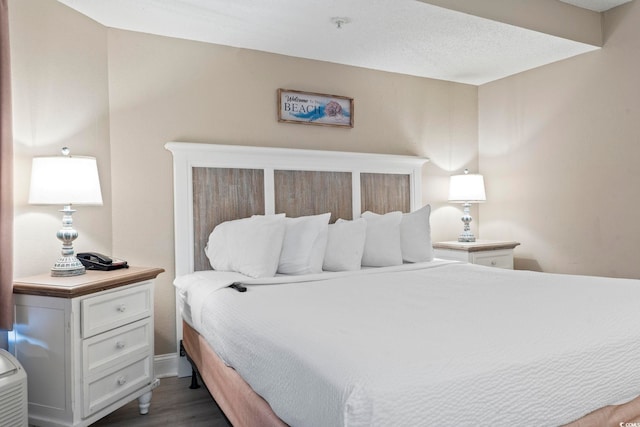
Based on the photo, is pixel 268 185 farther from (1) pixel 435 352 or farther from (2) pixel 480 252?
(1) pixel 435 352

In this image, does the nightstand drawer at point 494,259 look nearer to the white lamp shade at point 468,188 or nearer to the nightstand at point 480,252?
the nightstand at point 480,252

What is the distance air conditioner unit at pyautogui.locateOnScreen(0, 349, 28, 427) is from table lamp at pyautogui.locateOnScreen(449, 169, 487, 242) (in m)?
Result: 3.24

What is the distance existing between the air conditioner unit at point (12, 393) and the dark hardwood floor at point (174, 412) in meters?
0.49

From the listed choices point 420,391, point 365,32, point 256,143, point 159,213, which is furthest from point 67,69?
point 420,391

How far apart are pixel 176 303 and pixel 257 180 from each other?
1008 millimetres

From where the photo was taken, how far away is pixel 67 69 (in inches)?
101

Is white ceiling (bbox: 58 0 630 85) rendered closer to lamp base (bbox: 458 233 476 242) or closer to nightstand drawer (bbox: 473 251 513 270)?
lamp base (bbox: 458 233 476 242)

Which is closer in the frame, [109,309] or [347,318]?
[347,318]

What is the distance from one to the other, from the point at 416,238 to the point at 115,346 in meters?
2.02

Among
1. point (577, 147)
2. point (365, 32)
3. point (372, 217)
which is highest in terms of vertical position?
point (365, 32)

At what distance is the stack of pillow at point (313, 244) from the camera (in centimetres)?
265

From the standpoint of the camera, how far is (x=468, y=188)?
3.87 m

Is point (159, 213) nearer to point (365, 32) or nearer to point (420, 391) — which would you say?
point (365, 32)

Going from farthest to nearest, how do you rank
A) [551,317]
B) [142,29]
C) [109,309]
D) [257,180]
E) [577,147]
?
[577,147] < [257,180] < [142,29] < [109,309] < [551,317]
